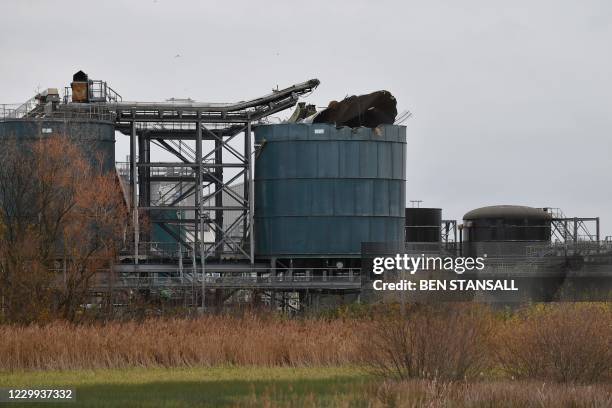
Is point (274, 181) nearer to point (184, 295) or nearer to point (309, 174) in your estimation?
point (309, 174)

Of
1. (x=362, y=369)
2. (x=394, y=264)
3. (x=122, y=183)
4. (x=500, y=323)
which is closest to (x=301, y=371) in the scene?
(x=362, y=369)

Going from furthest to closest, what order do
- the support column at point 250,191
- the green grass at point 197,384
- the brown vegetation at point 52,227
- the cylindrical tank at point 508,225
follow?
the cylindrical tank at point 508,225 < the support column at point 250,191 < the brown vegetation at point 52,227 < the green grass at point 197,384

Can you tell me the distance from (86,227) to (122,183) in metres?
9.97

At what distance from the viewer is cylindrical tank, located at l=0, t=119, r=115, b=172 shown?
262 feet

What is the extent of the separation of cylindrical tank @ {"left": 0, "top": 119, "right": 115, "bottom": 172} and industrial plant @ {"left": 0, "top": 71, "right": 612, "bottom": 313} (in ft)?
0.28

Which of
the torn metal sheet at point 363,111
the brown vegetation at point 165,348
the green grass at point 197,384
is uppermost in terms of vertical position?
the torn metal sheet at point 363,111

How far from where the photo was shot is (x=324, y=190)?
83875 mm

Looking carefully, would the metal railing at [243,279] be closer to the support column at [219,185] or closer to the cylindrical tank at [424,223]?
the support column at [219,185]

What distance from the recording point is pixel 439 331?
31.5m

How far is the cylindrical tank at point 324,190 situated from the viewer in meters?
83.8

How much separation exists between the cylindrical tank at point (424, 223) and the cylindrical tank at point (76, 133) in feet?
92.7

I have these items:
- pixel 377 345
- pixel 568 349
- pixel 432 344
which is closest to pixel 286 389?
pixel 377 345

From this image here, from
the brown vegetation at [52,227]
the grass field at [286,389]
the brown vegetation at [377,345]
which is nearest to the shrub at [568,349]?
the brown vegetation at [377,345]

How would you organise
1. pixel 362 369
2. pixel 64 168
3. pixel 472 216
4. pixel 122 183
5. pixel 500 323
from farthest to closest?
pixel 472 216, pixel 122 183, pixel 64 168, pixel 500 323, pixel 362 369
